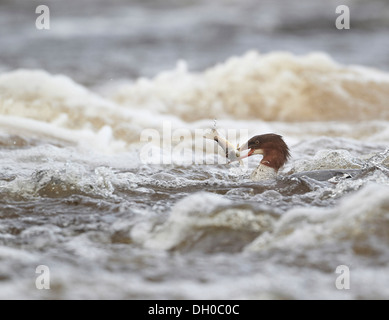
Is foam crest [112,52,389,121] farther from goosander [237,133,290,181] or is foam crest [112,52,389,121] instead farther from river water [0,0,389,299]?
goosander [237,133,290,181]

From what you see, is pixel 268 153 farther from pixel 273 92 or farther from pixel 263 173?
pixel 273 92

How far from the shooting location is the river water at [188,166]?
2988mm

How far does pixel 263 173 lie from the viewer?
4816 mm

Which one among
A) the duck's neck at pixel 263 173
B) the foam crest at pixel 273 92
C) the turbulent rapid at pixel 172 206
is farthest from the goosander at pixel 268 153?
the foam crest at pixel 273 92

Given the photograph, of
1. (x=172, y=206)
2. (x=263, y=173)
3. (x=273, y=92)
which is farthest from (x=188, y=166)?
(x=273, y=92)

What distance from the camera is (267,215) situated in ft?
11.6

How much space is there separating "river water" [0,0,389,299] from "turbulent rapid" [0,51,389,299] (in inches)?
0.4

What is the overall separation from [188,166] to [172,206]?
1.45m

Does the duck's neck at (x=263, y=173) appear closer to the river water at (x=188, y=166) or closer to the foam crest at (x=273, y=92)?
the river water at (x=188, y=166)

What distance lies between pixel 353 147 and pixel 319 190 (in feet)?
7.17

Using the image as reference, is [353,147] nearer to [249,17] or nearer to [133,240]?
[133,240]

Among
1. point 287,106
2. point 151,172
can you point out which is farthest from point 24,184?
point 287,106

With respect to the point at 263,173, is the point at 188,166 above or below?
above

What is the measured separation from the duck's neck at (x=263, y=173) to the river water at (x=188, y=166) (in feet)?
0.69
